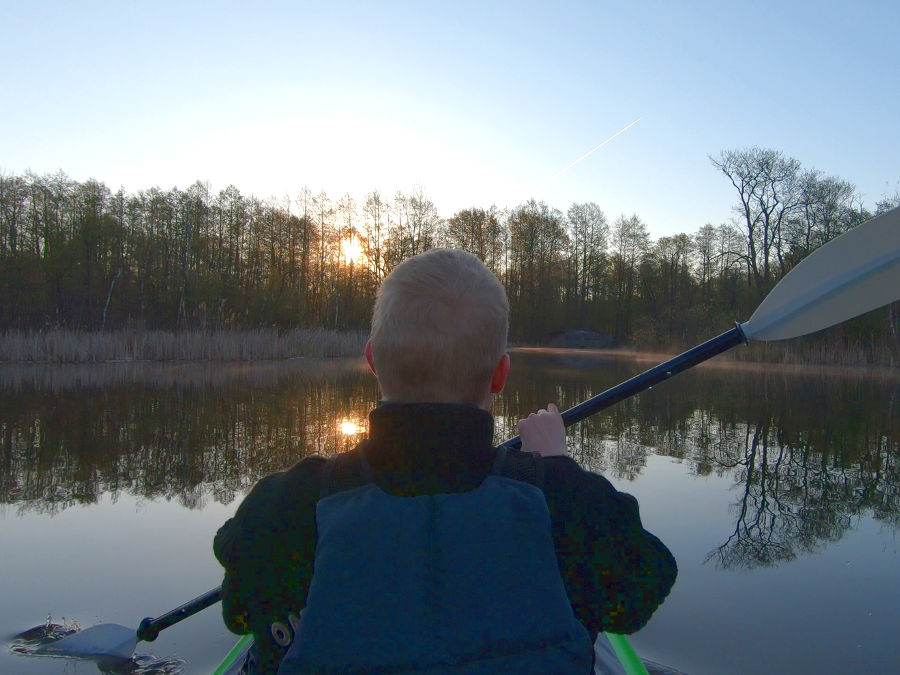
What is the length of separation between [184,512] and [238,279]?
2571cm

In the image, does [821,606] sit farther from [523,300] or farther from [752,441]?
[523,300]

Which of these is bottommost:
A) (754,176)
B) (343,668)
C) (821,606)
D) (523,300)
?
(821,606)

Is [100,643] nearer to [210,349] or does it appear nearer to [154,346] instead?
[154,346]

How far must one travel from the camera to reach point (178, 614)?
2.02 m

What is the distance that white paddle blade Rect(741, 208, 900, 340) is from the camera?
6.54 ft

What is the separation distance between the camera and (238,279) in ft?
92.3

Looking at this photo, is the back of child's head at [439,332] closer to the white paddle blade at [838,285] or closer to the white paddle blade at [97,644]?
the white paddle blade at [838,285]

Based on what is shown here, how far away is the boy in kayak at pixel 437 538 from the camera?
3.04ft

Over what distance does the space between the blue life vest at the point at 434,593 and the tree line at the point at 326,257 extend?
1764 centimetres

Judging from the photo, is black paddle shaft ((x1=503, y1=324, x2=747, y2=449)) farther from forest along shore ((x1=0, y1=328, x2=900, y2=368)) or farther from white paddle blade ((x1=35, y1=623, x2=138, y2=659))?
forest along shore ((x1=0, y1=328, x2=900, y2=368))

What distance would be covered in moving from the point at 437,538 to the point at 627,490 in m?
3.68

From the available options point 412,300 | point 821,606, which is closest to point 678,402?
point 821,606

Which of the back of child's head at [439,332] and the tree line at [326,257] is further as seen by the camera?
the tree line at [326,257]

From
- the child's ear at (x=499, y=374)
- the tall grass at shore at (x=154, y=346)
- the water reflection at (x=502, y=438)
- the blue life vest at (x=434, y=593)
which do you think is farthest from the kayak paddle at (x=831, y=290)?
the tall grass at shore at (x=154, y=346)
